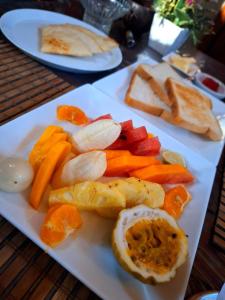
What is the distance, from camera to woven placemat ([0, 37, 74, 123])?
89 centimetres

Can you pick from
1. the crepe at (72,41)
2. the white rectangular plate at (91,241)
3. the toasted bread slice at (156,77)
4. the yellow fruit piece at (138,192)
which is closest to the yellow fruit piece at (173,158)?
A: the white rectangular plate at (91,241)

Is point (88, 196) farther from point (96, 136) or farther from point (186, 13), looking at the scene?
point (186, 13)

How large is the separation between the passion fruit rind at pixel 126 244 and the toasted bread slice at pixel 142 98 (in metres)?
0.66

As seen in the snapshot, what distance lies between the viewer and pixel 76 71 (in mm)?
1166

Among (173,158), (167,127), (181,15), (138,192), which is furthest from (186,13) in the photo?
(138,192)

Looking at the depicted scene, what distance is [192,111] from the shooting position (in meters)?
1.29

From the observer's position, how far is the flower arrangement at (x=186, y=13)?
1.59 meters

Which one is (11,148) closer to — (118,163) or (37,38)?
(118,163)

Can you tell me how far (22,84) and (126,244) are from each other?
71 cm

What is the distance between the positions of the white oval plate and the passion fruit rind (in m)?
0.76

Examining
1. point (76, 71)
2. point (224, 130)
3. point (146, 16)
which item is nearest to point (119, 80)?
point (76, 71)

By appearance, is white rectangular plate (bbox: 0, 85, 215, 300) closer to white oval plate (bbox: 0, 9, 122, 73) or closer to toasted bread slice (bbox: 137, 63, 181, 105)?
white oval plate (bbox: 0, 9, 122, 73)

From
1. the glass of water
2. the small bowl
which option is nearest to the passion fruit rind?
the small bowl

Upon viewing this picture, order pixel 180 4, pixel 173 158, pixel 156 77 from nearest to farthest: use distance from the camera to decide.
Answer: pixel 173 158, pixel 156 77, pixel 180 4
